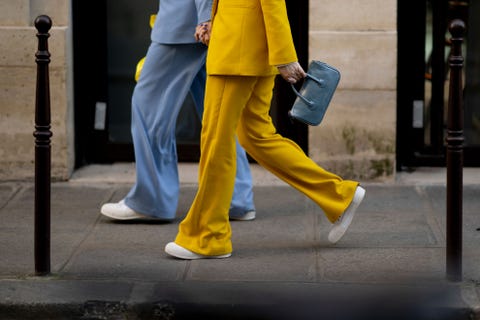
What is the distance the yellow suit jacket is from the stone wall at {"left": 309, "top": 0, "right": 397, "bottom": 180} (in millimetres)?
2066

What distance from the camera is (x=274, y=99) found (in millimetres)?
8586

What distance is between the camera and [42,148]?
5777mm

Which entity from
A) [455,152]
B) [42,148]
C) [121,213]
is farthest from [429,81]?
[42,148]

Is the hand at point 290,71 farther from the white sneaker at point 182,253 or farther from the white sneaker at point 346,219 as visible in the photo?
the white sneaker at point 182,253

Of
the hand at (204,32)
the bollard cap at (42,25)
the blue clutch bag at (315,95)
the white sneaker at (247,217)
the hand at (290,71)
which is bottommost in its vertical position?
the white sneaker at (247,217)

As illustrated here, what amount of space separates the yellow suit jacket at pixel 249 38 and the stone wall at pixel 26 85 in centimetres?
231

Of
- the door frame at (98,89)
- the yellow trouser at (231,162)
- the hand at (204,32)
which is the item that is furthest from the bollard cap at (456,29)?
the door frame at (98,89)

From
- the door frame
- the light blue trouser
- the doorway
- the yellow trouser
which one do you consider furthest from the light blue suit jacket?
the doorway

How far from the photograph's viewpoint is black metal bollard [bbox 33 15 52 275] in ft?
18.7

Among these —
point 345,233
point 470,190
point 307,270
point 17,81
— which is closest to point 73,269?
point 307,270

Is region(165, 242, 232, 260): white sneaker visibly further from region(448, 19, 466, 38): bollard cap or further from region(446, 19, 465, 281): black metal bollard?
region(448, 19, 466, 38): bollard cap

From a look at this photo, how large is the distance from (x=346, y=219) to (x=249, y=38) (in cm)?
113

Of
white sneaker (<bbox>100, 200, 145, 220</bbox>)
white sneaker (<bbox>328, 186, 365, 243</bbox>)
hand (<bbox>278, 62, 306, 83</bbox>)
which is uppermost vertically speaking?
hand (<bbox>278, 62, 306, 83</bbox>)

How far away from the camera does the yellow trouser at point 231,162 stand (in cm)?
607
